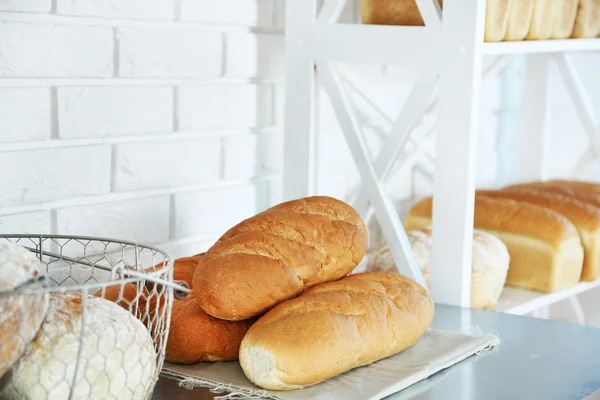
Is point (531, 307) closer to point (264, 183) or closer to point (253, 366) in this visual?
point (264, 183)

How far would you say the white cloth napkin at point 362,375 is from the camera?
1.04 m

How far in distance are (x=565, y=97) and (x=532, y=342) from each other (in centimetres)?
128

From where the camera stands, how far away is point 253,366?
104cm

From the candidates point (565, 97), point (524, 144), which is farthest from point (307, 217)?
point (565, 97)

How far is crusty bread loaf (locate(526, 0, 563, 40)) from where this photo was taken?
1.61m

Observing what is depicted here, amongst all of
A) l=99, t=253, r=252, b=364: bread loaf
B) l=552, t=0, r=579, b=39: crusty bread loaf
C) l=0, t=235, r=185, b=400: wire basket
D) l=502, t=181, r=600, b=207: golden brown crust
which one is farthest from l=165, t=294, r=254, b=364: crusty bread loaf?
l=502, t=181, r=600, b=207: golden brown crust

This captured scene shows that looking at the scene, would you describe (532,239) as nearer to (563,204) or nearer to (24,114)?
(563,204)

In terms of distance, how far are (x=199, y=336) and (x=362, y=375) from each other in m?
0.21

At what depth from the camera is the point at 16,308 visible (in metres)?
0.80

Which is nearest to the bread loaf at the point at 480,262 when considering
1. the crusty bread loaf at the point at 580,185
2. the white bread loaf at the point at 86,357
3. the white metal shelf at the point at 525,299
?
the white metal shelf at the point at 525,299

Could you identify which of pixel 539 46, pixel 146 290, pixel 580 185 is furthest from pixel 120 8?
pixel 580 185

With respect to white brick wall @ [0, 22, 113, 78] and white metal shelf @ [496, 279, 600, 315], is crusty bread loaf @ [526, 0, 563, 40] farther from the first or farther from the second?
white brick wall @ [0, 22, 113, 78]

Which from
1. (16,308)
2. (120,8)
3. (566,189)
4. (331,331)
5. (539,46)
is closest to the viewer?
(16,308)

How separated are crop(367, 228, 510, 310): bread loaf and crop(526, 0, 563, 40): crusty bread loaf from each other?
39 cm
